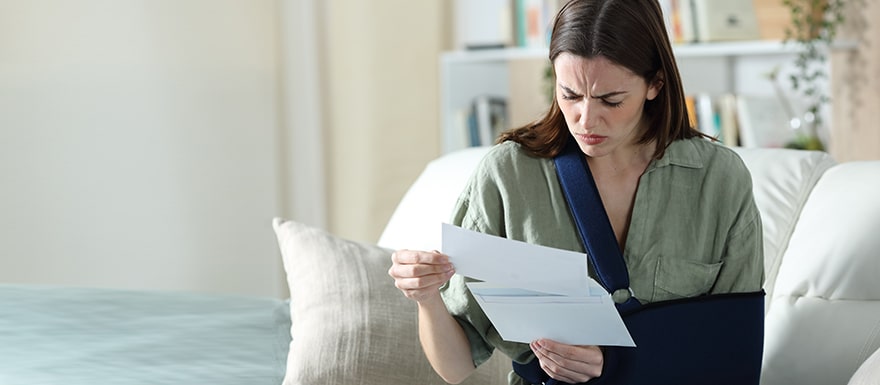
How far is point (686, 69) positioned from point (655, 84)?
1.74m

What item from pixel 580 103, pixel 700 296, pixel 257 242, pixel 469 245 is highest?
pixel 580 103

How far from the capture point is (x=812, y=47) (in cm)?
264

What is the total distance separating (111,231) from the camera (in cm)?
309

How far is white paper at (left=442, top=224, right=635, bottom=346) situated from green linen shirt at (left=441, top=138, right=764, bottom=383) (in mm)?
151

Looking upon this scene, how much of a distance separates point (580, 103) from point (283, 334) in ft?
2.60

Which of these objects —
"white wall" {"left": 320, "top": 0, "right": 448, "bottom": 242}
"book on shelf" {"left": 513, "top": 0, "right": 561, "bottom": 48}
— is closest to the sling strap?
"book on shelf" {"left": 513, "top": 0, "right": 561, "bottom": 48}

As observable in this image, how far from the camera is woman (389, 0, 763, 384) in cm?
131

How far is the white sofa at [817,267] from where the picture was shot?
4.88 feet

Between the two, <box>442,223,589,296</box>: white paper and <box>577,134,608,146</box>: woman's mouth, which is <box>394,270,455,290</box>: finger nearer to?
<box>442,223,589,296</box>: white paper

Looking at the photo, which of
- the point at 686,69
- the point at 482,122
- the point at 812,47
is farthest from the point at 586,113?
the point at 482,122

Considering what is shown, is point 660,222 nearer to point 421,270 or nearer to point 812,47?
point 421,270

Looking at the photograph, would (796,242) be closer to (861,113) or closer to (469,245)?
(469,245)

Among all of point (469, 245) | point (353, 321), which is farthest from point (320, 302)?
point (469, 245)

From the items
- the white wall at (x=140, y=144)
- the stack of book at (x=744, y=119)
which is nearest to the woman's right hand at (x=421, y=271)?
the stack of book at (x=744, y=119)
